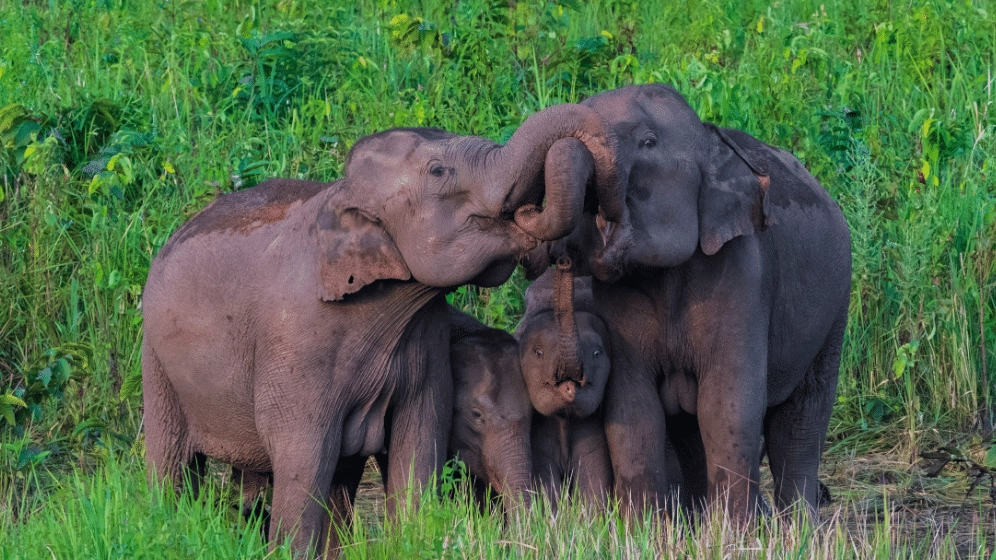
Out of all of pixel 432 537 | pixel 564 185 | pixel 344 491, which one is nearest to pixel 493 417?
pixel 344 491

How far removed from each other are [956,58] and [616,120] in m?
4.68

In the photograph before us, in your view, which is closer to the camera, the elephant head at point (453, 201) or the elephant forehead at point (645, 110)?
the elephant head at point (453, 201)

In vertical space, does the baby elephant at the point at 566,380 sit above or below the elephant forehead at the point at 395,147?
below

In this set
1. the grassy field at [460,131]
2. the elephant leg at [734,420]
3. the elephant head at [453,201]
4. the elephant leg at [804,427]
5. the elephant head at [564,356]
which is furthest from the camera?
the grassy field at [460,131]

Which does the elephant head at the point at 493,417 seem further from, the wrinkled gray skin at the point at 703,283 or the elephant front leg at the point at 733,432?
the elephant front leg at the point at 733,432

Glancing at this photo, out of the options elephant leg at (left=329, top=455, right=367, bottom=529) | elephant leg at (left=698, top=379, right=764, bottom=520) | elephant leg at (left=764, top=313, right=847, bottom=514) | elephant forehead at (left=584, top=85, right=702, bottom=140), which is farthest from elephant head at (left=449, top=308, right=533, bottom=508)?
elephant leg at (left=764, top=313, right=847, bottom=514)

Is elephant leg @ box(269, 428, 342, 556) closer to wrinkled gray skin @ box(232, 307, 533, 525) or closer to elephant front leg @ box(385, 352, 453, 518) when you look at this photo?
elephant front leg @ box(385, 352, 453, 518)

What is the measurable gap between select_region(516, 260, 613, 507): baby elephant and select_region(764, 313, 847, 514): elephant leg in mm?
859

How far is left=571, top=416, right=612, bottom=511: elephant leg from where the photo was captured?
6.18 meters

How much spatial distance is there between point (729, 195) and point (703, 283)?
12.7 inches

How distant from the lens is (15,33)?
31.2 feet

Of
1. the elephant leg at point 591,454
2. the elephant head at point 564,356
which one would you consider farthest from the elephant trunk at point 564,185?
the elephant leg at point 591,454

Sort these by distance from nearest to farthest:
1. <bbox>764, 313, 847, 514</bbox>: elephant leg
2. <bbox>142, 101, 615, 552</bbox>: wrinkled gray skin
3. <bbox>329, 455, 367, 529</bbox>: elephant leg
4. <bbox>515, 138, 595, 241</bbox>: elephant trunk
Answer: <bbox>515, 138, 595, 241</bbox>: elephant trunk → <bbox>142, 101, 615, 552</bbox>: wrinkled gray skin → <bbox>329, 455, 367, 529</bbox>: elephant leg → <bbox>764, 313, 847, 514</bbox>: elephant leg

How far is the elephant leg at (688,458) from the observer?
649 centimetres
